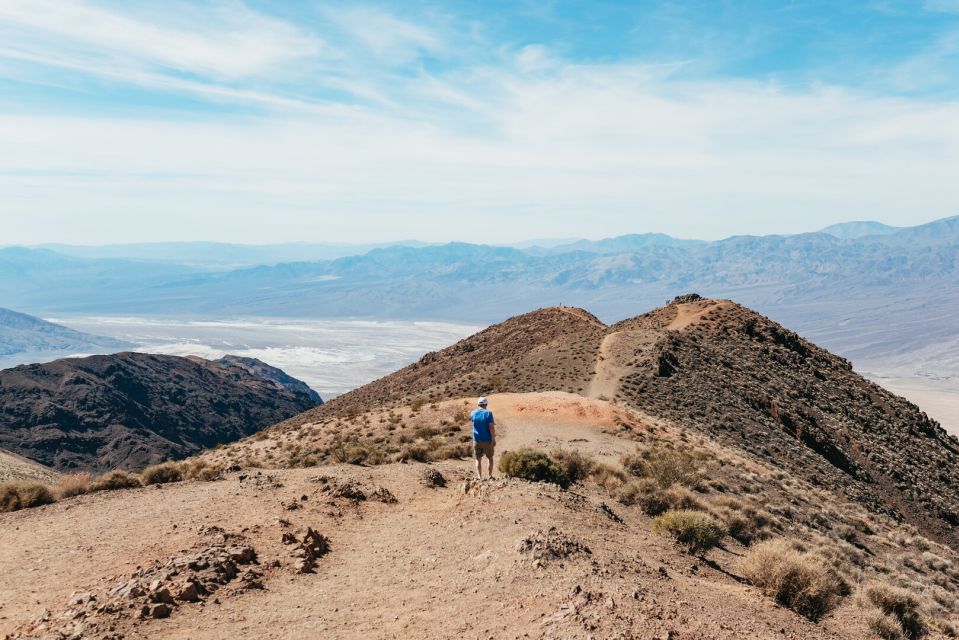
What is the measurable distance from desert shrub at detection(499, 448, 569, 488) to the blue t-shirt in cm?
116

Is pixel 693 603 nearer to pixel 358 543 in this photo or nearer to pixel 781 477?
pixel 358 543

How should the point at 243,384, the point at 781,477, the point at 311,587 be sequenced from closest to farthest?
the point at 311,587, the point at 781,477, the point at 243,384

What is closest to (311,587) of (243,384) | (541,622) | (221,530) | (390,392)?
(221,530)

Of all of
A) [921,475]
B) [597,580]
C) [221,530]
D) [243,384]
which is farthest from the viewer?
[243,384]

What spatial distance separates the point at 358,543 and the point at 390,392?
37.2m

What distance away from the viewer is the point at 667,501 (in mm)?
13453

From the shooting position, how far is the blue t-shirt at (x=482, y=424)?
13.3 metres

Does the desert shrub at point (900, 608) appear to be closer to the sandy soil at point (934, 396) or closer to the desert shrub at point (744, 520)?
the desert shrub at point (744, 520)

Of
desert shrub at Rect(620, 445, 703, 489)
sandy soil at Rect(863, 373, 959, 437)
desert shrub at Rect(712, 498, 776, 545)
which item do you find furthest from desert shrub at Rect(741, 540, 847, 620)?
sandy soil at Rect(863, 373, 959, 437)

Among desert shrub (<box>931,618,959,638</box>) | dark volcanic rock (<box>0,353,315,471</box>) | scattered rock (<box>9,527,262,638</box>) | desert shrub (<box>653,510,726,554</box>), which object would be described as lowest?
dark volcanic rock (<box>0,353,315,471</box>)

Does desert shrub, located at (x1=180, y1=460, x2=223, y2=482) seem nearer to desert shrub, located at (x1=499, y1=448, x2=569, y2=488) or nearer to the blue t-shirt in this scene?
the blue t-shirt

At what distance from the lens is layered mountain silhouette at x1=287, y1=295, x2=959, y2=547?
29611 millimetres

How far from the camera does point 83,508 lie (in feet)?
42.9

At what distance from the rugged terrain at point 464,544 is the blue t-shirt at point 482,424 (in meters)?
1.05
